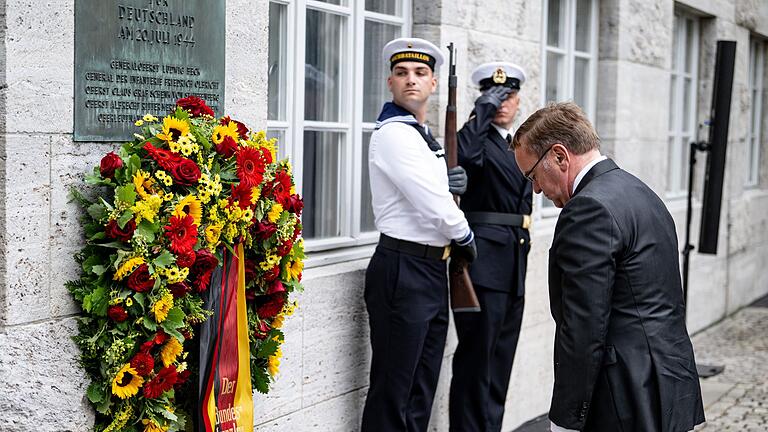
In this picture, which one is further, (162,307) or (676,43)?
(676,43)

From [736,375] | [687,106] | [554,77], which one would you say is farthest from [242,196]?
[687,106]

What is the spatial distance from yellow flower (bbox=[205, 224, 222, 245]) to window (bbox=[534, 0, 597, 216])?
3846 mm

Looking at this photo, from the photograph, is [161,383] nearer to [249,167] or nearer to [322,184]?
[249,167]

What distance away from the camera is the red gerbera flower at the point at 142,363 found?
3723 mm

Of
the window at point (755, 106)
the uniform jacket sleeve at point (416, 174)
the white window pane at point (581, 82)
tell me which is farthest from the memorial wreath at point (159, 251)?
the window at point (755, 106)

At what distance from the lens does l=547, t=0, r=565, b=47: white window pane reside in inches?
313

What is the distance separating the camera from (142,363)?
12.3 feet

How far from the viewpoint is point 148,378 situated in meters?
3.80

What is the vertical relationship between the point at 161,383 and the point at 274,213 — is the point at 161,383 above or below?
below

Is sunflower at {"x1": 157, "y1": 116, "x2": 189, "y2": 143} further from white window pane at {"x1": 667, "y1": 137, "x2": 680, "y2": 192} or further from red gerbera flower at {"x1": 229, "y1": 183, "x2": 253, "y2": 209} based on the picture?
white window pane at {"x1": 667, "y1": 137, "x2": 680, "y2": 192}

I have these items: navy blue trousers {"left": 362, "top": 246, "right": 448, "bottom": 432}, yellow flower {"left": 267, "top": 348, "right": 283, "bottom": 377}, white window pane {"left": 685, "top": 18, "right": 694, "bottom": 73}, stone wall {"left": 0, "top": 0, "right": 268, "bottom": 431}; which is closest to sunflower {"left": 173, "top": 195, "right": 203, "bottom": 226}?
stone wall {"left": 0, "top": 0, "right": 268, "bottom": 431}

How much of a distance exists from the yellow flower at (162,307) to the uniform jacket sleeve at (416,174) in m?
1.65

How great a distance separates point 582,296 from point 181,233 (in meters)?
1.34

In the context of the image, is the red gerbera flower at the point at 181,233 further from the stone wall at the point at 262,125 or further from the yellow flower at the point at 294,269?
the yellow flower at the point at 294,269
